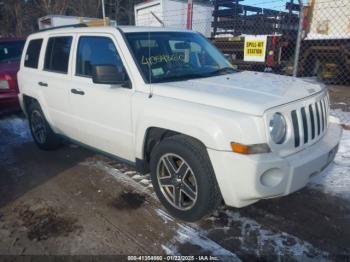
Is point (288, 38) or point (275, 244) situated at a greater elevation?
point (288, 38)

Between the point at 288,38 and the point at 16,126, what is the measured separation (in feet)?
27.2

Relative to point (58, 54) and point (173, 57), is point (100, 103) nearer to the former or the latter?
point (173, 57)

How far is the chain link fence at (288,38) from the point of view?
9.84 m

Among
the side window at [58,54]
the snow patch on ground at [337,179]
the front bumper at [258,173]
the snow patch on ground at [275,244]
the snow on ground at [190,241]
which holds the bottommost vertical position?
the snow on ground at [190,241]

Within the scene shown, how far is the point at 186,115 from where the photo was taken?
9.51ft

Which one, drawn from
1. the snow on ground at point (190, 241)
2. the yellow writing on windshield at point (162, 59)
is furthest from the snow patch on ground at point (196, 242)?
the yellow writing on windshield at point (162, 59)

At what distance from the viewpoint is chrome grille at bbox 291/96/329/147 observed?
9.23 ft

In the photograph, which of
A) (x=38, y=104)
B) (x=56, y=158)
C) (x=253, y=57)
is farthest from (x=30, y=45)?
(x=253, y=57)

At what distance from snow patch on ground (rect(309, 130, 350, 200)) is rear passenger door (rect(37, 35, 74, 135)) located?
323 centimetres

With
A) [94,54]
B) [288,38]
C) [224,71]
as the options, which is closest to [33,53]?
[94,54]

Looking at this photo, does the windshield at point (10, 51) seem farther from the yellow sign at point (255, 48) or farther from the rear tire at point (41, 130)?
the yellow sign at point (255, 48)

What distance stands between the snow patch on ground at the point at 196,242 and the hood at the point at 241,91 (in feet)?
3.96

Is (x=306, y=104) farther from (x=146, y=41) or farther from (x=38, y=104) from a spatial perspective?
(x=38, y=104)

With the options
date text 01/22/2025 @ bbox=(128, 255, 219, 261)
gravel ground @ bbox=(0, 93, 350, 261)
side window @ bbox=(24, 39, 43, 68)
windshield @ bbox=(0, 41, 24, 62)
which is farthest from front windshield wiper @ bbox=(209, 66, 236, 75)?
windshield @ bbox=(0, 41, 24, 62)
